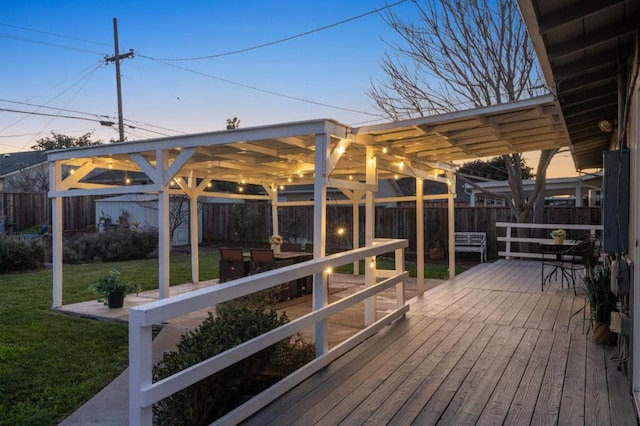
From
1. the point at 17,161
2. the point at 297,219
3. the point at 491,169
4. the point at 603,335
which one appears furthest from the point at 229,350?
the point at 491,169

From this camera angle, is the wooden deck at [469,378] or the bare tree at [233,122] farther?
the bare tree at [233,122]

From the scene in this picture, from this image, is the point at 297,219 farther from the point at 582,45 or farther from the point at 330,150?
the point at 582,45

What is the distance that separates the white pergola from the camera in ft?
15.7

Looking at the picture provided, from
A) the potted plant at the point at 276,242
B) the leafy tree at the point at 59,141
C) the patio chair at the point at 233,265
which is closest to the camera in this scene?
the patio chair at the point at 233,265

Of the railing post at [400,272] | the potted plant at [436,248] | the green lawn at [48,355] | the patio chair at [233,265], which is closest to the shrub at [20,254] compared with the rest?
the green lawn at [48,355]

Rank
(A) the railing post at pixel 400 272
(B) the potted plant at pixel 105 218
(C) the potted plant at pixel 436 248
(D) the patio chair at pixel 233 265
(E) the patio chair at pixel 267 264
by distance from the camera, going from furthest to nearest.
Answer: (B) the potted plant at pixel 105 218 < (C) the potted plant at pixel 436 248 < (D) the patio chair at pixel 233 265 < (E) the patio chair at pixel 267 264 < (A) the railing post at pixel 400 272

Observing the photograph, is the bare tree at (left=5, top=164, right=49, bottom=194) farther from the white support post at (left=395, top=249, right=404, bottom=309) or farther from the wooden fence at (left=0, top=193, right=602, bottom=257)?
the white support post at (left=395, top=249, right=404, bottom=309)

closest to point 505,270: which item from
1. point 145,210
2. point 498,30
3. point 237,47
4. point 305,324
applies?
point 498,30

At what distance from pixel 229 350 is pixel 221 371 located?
542 mm

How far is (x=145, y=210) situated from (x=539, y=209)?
529 inches

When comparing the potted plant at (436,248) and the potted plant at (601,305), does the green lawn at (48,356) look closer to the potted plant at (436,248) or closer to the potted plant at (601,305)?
the potted plant at (601,305)

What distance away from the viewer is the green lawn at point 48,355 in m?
3.44

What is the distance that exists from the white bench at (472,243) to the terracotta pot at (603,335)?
8.53m

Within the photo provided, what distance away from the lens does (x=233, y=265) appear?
313 inches
